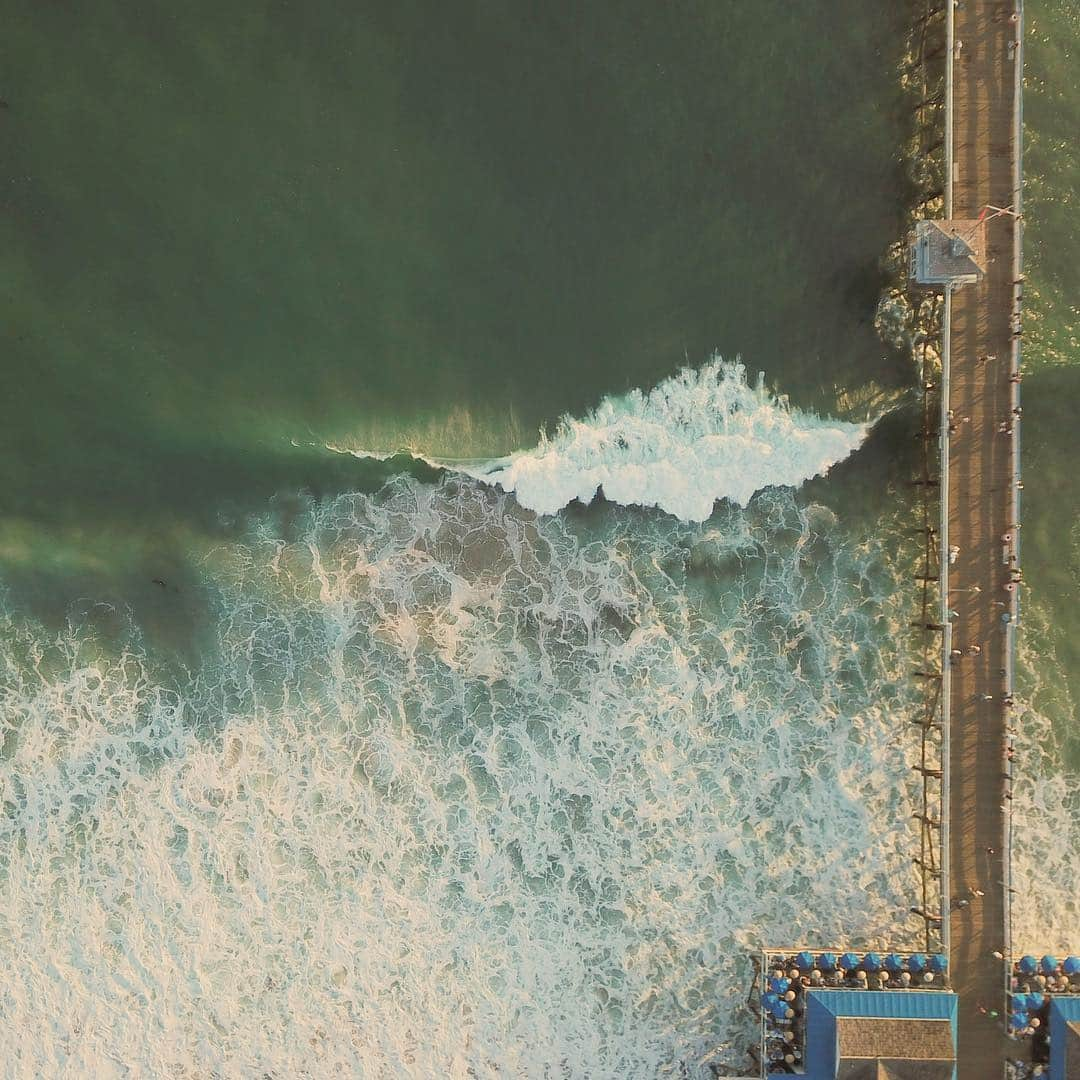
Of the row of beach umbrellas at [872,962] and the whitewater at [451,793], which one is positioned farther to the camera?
the whitewater at [451,793]

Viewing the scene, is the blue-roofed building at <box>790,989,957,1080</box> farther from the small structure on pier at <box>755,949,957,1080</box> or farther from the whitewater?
the whitewater

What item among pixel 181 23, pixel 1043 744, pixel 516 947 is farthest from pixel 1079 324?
pixel 181 23

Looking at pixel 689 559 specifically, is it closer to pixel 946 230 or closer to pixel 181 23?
pixel 946 230

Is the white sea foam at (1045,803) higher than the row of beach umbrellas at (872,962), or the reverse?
A: the white sea foam at (1045,803)

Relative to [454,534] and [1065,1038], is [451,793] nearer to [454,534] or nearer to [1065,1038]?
[454,534]

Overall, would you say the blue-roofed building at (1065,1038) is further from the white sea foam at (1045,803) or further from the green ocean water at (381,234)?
the green ocean water at (381,234)

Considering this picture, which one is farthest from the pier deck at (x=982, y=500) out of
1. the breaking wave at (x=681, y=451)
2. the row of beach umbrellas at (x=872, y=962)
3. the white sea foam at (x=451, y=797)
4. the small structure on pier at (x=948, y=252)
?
the breaking wave at (x=681, y=451)
